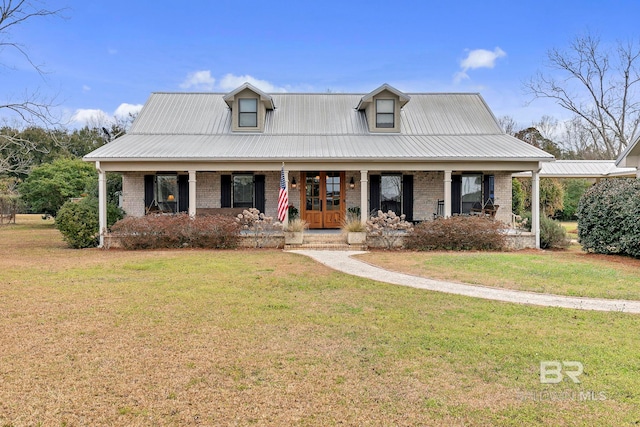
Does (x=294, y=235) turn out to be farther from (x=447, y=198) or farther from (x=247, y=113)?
(x=247, y=113)

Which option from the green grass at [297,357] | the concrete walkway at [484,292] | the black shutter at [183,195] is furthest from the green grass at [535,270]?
the black shutter at [183,195]

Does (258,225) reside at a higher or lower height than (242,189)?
lower

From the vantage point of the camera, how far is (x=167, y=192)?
16375mm

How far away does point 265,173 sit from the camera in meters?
16.3

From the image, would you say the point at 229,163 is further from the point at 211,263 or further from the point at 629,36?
the point at 629,36

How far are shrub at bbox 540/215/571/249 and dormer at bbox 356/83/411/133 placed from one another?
271 inches

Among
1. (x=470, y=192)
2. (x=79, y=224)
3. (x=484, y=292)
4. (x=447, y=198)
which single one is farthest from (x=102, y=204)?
(x=470, y=192)

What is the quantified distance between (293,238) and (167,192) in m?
6.05

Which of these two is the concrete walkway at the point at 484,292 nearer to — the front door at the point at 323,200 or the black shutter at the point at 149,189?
the front door at the point at 323,200

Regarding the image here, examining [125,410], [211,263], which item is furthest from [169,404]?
[211,263]

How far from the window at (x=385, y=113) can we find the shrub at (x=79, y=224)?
1152 cm

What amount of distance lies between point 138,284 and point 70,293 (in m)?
1.14

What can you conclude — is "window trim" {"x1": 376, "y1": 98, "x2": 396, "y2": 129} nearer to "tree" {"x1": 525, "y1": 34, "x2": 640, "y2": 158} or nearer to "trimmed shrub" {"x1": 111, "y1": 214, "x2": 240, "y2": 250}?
"trimmed shrub" {"x1": 111, "y1": 214, "x2": 240, "y2": 250}

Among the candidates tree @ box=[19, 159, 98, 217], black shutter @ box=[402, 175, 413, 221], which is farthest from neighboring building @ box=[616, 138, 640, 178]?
tree @ box=[19, 159, 98, 217]
